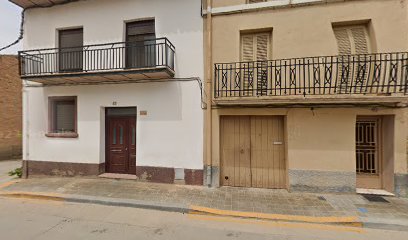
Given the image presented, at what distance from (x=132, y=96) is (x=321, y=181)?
20.4 feet

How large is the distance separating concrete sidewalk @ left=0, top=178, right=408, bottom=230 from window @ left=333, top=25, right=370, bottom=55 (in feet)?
13.0

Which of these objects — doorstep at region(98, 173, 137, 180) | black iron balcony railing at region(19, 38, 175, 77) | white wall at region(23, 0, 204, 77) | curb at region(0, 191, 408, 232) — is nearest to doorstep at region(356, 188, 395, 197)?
curb at region(0, 191, 408, 232)

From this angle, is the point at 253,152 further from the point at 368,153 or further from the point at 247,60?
the point at 368,153

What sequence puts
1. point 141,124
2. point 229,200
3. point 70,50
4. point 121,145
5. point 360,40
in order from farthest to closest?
A: point 70,50
point 121,145
point 141,124
point 360,40
point 229,200

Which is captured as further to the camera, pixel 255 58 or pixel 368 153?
pixel 255 58

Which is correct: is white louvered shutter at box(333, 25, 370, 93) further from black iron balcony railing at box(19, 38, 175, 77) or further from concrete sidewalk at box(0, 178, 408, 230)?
black iron balcony railing at box(19, 38, 175, 77)

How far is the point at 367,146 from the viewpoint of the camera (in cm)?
609

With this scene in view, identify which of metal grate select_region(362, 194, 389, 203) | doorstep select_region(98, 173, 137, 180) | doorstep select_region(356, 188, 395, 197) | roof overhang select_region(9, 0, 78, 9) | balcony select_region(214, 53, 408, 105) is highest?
roof overhang select_region(9, 0, 78, 9)

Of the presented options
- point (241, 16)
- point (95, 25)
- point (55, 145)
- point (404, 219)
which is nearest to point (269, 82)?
point (241, 16)

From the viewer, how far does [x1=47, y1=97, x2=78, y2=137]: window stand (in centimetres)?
777

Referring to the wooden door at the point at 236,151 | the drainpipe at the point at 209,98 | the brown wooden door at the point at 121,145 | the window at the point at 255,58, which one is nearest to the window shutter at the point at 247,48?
the window at the point at 255,58

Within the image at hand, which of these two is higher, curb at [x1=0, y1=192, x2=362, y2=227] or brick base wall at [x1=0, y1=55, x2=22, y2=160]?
brick base wall at [x1=0, y1=55, x2=22, y2=160]

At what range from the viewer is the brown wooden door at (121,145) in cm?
743

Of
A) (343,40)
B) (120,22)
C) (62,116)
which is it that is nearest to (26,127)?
(62,116)
